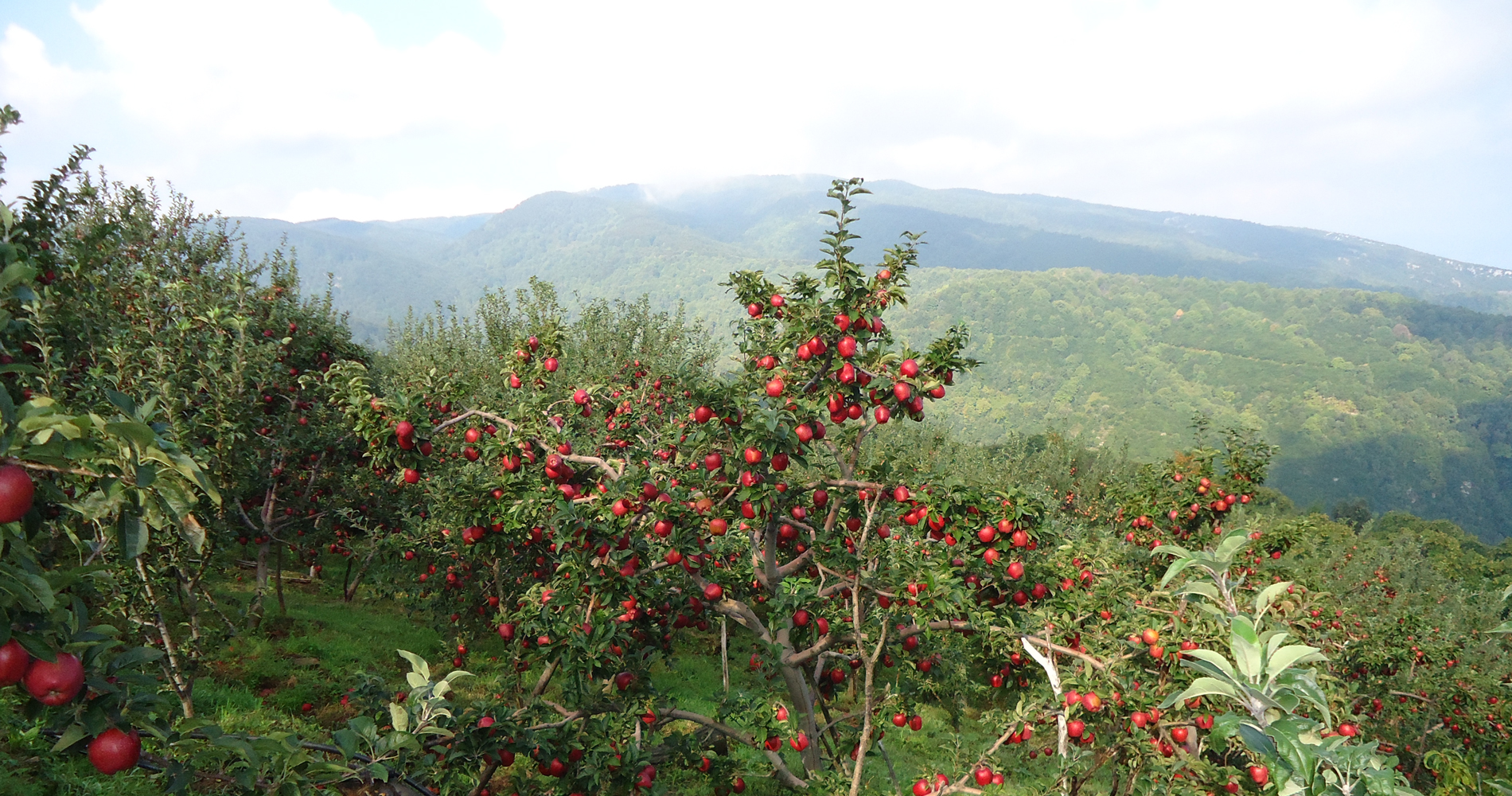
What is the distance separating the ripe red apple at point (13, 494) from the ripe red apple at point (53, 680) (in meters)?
0.46

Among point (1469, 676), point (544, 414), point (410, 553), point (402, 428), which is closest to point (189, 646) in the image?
point (410, 553)

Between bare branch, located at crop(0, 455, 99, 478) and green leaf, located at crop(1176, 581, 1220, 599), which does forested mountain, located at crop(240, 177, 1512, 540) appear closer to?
green leaf, located at crop(1176, 581, 1220, 599)

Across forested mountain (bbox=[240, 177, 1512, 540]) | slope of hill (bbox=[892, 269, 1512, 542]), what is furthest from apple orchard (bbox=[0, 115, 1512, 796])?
slope of hill (bbox=[892, 269, 1512, 542])

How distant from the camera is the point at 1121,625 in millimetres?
4566

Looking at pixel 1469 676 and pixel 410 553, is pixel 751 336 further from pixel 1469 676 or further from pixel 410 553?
pixel 1469 676

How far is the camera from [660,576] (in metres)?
4.86

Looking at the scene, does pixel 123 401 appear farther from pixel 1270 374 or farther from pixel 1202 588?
pixel 1270 374

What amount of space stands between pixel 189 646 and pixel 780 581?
5455 millimetres

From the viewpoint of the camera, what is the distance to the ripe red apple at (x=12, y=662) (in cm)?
149

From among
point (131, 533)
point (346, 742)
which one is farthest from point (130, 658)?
Answer: point (346, 742)

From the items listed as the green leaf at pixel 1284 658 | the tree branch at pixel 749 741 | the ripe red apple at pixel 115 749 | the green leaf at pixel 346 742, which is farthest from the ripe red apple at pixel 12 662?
the tree branch at pixel 749 741

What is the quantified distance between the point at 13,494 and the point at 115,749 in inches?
33.1

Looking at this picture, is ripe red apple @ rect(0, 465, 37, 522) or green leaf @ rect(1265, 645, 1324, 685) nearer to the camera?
ripe red apple @ rect(0, 465, 37, 522)

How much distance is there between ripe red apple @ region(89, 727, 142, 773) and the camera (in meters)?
1.71
